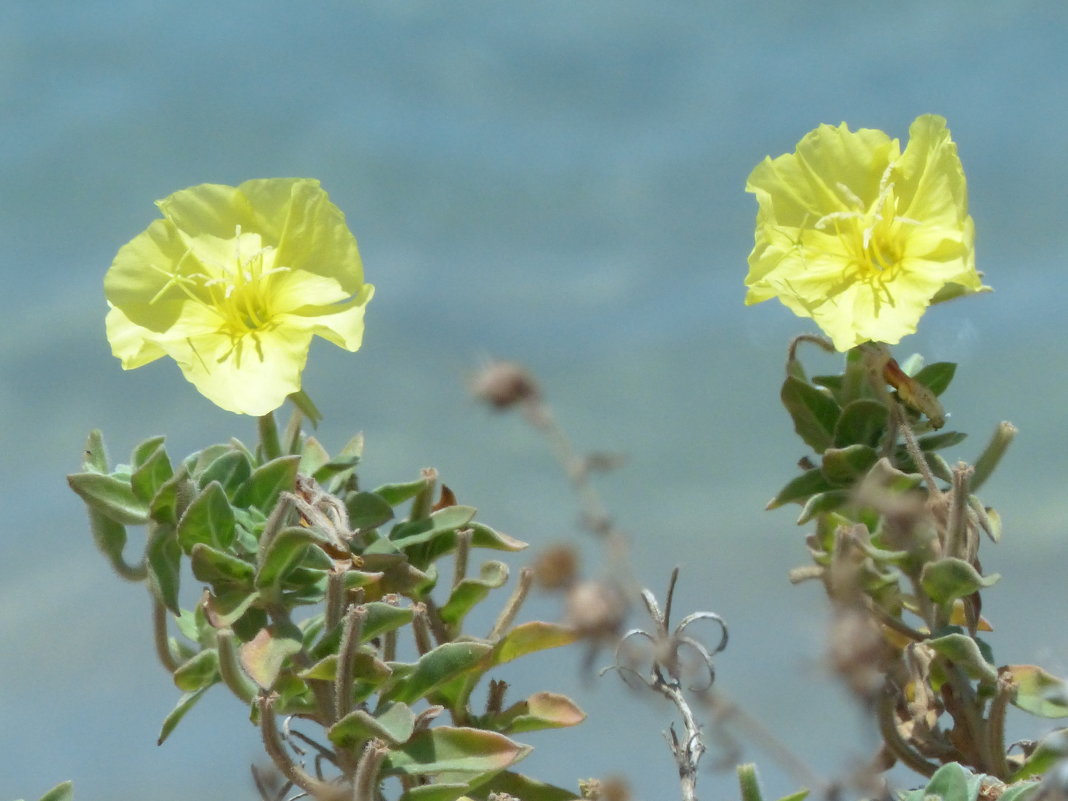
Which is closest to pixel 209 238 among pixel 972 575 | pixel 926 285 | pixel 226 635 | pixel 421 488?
pixel 421 488

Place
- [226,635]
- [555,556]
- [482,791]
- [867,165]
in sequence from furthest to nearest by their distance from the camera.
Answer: [867,165] → [482,791] → [226,635] → [555,556]

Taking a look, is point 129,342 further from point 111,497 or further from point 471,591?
point 471,591

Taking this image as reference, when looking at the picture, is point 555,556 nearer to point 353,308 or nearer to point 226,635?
point 226,635

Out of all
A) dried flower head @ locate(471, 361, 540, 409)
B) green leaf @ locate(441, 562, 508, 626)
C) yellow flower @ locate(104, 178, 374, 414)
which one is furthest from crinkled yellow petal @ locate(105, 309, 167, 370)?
dried flower head @ locate(471, 361, 540, 409)

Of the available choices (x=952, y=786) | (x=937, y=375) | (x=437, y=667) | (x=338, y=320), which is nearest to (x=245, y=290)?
(x=338, y=320)

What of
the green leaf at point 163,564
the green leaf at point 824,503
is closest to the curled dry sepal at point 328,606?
the green leaf at point 163,564

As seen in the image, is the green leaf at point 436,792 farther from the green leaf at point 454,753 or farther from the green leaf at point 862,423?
the green leaf at point 862,423

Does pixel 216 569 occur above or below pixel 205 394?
below
